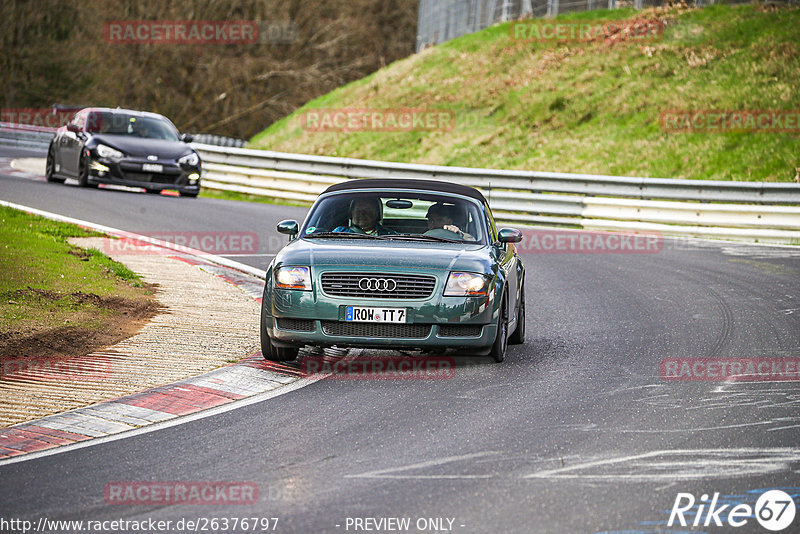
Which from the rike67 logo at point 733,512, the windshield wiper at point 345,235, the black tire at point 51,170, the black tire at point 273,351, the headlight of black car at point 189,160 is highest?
the headlight of black car at point 189,160

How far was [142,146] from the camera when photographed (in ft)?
79.3

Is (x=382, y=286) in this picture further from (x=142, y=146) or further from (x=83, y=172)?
(x=83, y=172)

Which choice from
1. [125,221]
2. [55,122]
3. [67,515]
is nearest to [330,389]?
[67,515]

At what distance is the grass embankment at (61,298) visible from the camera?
9.87 m

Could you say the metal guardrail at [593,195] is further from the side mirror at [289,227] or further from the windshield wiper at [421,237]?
the side mirror at [289,227]

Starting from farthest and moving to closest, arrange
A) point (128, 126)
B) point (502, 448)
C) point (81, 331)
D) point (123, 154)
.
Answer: point (128, 126)
point (123, 154)
point (81, 331)
point (502, 448)

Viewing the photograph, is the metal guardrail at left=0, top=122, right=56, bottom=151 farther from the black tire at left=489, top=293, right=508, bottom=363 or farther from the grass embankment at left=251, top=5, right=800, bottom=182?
the black tire at left=489, top=293, right=508, bottom=363

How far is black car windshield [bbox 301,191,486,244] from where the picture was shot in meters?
10.5

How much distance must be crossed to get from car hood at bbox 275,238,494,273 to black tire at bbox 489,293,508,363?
1.25 ft

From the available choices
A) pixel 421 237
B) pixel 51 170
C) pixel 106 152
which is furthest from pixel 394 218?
pixel 51 170

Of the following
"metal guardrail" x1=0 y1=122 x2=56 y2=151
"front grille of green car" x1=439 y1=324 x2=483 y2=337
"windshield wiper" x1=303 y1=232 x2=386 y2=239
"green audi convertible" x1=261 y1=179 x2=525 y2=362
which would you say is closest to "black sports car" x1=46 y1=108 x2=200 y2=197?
"windshield wiper" x1=303 y1=232 x2=386 y2=239

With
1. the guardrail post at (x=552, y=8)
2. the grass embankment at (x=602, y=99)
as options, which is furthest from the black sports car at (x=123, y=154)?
the guardrail post at (x=552, y=8)

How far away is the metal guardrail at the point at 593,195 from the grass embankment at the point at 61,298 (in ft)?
37.2

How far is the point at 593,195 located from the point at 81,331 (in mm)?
15562
